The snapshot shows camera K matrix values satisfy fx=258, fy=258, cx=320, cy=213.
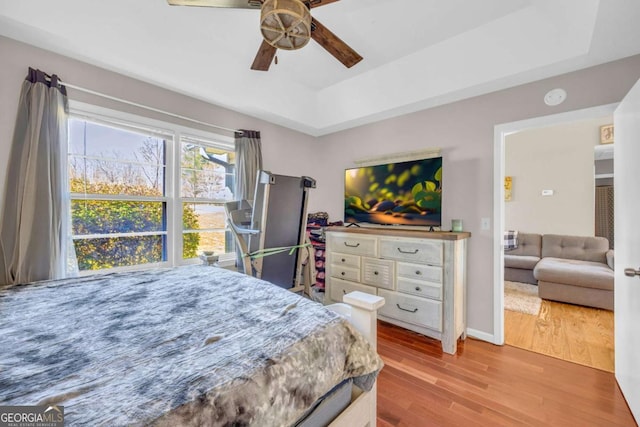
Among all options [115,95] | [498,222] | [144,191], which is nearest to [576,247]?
[498,222]

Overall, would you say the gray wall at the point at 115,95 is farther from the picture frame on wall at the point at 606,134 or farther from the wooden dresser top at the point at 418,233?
the picture frame on wall at the point at 606,134

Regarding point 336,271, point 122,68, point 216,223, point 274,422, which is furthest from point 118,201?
point 274,422

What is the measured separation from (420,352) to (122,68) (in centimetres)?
349

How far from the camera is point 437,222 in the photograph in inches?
104

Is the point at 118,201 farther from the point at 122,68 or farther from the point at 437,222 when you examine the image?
the point at 437,222

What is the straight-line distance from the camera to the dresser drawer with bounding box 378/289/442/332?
231cm

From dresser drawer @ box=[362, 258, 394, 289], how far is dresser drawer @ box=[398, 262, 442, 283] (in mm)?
112

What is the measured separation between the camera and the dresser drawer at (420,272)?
231 cm

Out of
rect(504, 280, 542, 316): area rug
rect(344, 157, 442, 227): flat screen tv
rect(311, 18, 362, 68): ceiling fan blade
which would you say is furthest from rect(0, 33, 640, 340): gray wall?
rect(311, 18, 362, 68): ceiling fan blade

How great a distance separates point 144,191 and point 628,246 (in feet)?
12.3

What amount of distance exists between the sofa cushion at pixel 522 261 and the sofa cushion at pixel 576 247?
0.29 m

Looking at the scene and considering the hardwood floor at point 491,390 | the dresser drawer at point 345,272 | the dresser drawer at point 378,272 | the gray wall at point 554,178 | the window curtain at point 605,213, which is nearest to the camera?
the hardwood floor at point 491,390

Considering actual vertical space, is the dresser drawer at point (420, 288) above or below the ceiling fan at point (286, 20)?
below

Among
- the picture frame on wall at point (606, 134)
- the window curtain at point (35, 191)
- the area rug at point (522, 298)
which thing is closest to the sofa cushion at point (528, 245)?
the area rug at point (522, 298)
